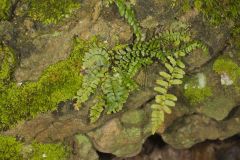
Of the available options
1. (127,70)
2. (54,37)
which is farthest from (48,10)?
(127,70)

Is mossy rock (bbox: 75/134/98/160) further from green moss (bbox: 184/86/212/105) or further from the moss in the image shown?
green moss (bbox: 184/86/212/105)

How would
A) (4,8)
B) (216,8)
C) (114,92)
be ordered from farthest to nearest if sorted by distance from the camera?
(216,8)
(114,92)
(4,8)

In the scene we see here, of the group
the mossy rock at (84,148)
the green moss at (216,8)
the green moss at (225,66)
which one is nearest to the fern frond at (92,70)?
the mossy rock at (84,148)

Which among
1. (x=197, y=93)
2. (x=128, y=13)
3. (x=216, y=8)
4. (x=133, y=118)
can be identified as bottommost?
(x=133, y=118)

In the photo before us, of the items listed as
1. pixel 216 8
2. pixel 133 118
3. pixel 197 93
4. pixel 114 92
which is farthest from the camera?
pixel 197 93

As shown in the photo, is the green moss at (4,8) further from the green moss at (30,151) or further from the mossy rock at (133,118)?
the mossy rock at (133,118)

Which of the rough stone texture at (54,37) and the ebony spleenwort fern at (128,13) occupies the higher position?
the ebony spleenwort fern at (128,13)

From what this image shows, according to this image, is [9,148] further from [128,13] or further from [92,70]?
[128,13]
